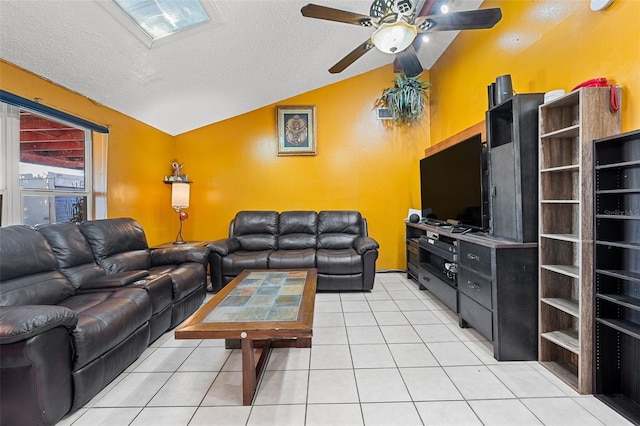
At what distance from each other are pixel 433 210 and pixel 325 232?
1.50 meters

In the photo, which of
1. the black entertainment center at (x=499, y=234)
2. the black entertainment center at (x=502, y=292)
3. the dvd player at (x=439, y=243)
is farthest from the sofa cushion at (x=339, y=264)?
the black entertainment center at (x=502, y=292)

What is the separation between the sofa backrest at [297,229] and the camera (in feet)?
13.2

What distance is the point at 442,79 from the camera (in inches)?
158

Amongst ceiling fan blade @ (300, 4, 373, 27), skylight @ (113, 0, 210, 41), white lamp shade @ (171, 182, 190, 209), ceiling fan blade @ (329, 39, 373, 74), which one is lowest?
white lamp shade @ (171, 182, 190, 209)

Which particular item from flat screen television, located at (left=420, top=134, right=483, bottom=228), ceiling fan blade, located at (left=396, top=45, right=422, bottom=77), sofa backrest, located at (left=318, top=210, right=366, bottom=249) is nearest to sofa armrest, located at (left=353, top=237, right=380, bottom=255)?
sofa backrest, located at (left=318, top=210, right=366, bottom=249)

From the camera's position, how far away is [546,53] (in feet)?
7.22

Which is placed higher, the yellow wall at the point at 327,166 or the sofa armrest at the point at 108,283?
the yellow wall at the point at 327,166

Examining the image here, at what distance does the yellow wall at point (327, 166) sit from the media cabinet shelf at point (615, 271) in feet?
9.40

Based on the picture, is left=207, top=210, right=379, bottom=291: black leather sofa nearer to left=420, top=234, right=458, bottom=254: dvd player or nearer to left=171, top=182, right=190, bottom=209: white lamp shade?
left=420, top=234, right=458, bottom=254: dvd player

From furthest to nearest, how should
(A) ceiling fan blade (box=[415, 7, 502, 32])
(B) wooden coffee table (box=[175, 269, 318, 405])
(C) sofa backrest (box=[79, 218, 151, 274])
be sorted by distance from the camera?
(C) sofa backrest (box=[79, 218, 151, 274])
(A) ceiling fan blade (box=[415, 7, 502, 32])
(B) wooden coffee table (box=[175, 269, 318, 405])

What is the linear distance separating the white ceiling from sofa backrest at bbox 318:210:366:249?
6.48 feet

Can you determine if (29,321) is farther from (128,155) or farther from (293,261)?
(128,155)

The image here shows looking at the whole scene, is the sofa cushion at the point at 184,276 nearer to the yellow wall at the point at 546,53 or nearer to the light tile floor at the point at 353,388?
the light tile floor at the point at 353,388

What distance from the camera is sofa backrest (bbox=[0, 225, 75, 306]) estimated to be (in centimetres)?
177
